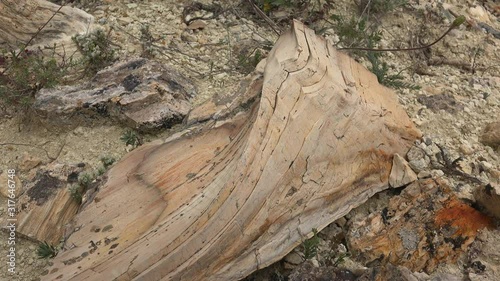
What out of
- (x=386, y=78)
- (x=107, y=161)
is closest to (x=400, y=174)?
(x=386, y=78)

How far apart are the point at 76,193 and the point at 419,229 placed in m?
2.38

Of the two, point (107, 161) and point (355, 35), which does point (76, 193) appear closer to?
point (107, 161)

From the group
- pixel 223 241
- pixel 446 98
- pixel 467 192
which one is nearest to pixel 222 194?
pixel 223 241

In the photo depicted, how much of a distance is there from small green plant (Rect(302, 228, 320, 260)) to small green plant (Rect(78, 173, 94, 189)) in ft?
5.17

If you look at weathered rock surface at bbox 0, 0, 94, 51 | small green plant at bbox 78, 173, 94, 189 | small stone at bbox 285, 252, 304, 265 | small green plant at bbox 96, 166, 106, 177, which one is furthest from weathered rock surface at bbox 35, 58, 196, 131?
small stone at bbox 285, 252, 304, 265

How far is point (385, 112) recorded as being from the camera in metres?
4.20

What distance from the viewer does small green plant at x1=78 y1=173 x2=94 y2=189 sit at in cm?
396

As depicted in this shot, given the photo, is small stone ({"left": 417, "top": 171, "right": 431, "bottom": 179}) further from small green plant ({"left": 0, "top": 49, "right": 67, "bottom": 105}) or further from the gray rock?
small green plant ({"left": 0, "top": 49, "right": 67, "bottom": 105})

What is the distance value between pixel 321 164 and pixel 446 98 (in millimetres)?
1810

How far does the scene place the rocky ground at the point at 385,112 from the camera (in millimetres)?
3691

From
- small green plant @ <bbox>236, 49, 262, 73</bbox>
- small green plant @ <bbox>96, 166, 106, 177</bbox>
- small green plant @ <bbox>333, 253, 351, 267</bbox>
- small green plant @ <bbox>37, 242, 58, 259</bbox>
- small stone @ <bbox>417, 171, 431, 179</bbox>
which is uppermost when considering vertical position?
small green plant @ <bbox>236, 49, 262, 73</bbox>

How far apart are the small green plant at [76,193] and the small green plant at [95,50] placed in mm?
Result: 1281

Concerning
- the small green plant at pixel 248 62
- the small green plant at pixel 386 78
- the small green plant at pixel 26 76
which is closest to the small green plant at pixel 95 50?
the small green plant at pixel 26 76

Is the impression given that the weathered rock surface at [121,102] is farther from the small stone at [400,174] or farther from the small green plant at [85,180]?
the small stone at [400,174]
